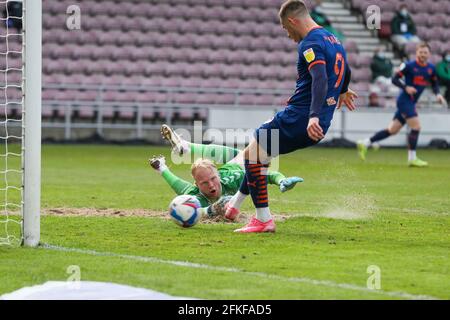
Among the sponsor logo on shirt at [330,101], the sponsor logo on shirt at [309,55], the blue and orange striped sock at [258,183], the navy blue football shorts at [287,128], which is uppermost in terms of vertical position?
the sponsor logo on shirt at [309,55]

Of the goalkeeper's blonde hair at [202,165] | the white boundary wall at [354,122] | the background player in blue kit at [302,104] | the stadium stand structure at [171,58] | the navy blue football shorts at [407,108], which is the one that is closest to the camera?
the background player in blue kit at [302,104]

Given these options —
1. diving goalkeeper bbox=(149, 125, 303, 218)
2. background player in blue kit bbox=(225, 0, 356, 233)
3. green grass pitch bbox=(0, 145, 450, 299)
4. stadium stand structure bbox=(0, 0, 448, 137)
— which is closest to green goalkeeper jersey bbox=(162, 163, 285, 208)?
diving goalkeeper bbox=(149, 125, 303, 218)

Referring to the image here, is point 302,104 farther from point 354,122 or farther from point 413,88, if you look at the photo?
point 354,122

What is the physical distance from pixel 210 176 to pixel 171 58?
58.1 feet

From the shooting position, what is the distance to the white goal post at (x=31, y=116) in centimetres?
779

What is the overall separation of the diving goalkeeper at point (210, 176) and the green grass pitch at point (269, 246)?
1.11ft

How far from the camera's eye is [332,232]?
→ 903 centimetres

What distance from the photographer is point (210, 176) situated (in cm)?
961

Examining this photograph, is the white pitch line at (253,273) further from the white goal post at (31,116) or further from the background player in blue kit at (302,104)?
the background player in blue kit at (302,104)

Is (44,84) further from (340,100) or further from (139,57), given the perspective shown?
(340,100)

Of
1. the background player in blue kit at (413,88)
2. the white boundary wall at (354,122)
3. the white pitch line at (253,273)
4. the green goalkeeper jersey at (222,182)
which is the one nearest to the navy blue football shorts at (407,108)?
the background player in blue kit at (413,88)

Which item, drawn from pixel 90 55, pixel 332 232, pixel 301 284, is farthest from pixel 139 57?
pixel 301 284
